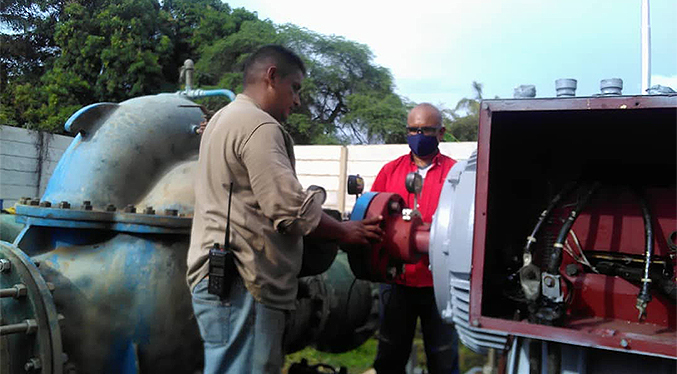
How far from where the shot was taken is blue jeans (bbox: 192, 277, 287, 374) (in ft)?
6.42

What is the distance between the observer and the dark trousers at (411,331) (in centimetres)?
289

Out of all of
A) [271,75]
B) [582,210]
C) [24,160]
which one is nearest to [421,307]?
[582,210]

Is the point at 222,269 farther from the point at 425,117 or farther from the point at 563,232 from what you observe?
the point at 425,117

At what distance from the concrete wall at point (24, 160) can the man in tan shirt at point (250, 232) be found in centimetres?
634

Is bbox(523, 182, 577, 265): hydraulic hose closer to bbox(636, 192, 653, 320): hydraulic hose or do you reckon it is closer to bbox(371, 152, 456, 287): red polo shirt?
bbox(636, 192, 653, 320): hydraulic hose

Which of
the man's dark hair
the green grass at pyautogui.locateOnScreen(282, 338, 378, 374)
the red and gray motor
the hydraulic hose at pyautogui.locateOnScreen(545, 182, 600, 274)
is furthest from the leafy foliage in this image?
the hydraulic hose at pyautogui.locateOnScreen(545, 182, 600, 274)

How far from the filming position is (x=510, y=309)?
79.4 inches

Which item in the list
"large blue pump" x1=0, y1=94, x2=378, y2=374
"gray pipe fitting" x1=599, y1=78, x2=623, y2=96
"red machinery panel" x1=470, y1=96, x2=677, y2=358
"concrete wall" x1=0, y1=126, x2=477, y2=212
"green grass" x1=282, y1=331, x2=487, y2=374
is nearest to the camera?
"gray pipe fitting" x1=599, y1=78, x2=623, y2=96

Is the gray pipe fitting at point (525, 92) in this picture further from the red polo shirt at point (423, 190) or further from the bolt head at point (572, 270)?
the red polo shirt at point (423, 190)

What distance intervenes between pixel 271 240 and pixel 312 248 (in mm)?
321

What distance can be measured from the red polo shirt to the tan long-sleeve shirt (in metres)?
0.89

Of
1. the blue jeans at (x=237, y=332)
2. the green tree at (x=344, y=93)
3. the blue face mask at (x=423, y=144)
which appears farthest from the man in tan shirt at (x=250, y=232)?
the green tree at (x=344, y=93)

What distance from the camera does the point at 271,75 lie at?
7.12 feet

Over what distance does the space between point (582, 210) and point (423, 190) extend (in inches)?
40.5
